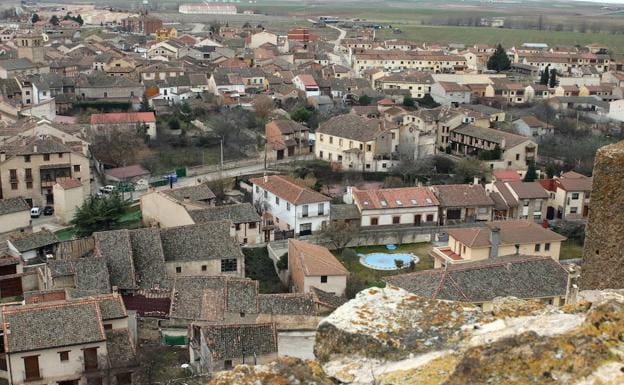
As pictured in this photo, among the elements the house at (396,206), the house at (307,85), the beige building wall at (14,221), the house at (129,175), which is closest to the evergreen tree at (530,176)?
the house at (396,206)

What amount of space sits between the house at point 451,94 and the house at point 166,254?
4320 centimetres

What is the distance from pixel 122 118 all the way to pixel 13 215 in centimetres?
1674

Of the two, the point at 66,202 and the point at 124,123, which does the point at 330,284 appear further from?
the point at 124,123

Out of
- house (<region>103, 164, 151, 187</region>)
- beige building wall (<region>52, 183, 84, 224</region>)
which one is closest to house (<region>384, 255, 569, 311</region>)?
beige building wall (<region>52, 183, 84, 224</region>)

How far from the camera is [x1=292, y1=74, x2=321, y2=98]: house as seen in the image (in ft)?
210

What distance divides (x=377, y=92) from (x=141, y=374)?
51806mm

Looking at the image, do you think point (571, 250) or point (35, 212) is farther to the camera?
point (35, 212)

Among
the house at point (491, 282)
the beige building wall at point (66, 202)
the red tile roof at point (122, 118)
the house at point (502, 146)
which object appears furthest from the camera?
the house at point (502, 146)

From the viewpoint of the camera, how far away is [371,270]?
30.1 m

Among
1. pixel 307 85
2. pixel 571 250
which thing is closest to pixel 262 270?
pixel 571 250

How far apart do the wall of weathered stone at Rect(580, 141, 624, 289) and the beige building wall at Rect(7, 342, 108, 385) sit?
13209mm

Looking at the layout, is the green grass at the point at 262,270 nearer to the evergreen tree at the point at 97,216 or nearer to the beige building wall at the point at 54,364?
the evergreen tree at the point at 97,216

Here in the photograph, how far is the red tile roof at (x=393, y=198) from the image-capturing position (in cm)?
3506

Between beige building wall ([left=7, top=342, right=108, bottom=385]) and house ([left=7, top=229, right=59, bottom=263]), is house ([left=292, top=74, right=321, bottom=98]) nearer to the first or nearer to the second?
house ([left=7, top=229, right=59, bottom=263])
